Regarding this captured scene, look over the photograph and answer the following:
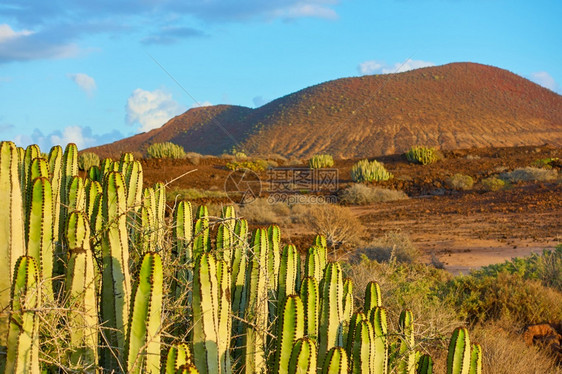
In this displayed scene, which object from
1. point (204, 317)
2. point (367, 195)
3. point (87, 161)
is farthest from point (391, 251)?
point (87, 161)

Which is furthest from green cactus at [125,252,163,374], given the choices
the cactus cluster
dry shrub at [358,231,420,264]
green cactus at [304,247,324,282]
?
dry shrub at [358,231,420,264]

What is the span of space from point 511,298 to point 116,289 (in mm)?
5264

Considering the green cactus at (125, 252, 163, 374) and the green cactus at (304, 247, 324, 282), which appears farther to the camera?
the green cactus at (304, 247, 324, 282)

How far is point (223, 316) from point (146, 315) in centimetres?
59

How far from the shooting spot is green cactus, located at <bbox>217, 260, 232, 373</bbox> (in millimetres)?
3168

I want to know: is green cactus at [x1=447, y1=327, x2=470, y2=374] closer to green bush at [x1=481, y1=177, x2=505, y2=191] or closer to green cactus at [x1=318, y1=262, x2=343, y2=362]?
green cactus at [x1=318, y1=262, x2=343, y2=362]

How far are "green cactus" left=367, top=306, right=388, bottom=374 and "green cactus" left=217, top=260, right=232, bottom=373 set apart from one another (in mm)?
1007

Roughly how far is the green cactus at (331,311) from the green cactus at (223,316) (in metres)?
0.77

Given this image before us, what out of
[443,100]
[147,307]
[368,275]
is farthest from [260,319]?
[443,100]

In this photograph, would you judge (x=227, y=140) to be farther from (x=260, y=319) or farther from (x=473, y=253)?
(x=260, y=319)

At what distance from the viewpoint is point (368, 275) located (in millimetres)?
6914

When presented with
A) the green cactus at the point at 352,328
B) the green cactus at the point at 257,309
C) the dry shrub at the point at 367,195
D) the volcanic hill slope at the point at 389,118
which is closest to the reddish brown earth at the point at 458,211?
the dry shrub at the point at 367,195

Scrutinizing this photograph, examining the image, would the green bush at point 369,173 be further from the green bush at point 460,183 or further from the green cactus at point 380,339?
the green cactus at point 380,339

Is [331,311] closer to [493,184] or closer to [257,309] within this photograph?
[257,309]
